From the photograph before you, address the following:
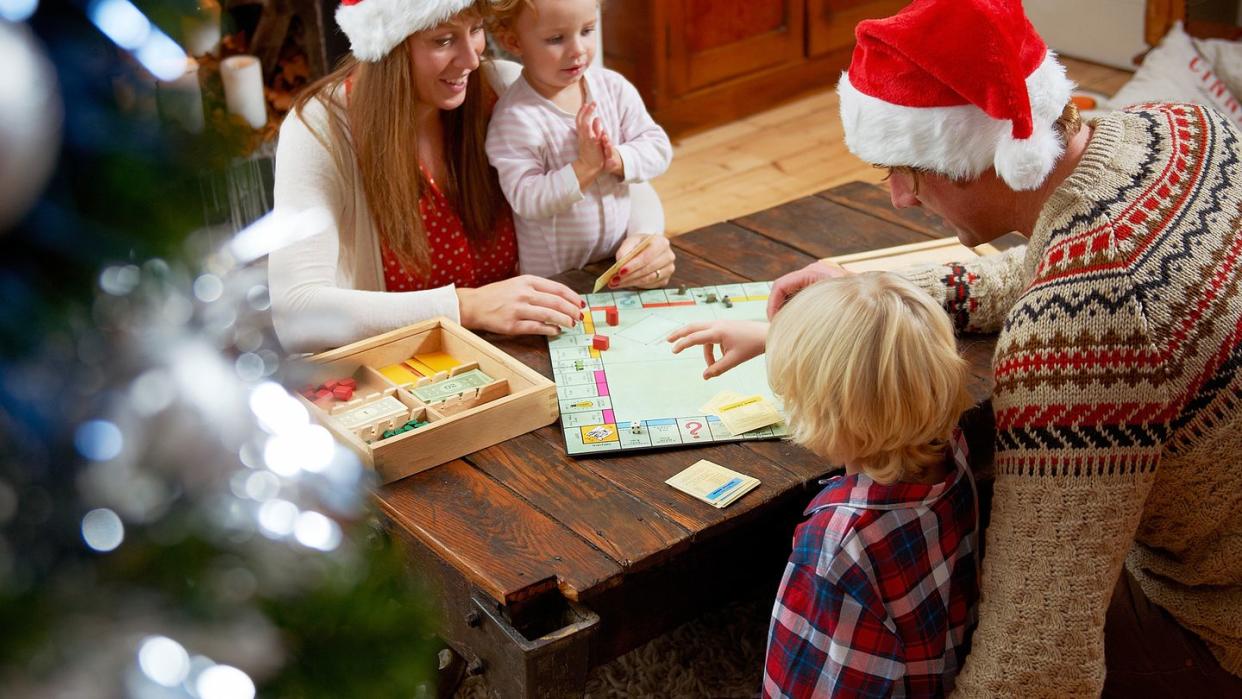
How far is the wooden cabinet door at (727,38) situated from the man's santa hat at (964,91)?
297cm

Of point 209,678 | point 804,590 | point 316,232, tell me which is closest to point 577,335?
point 316,232

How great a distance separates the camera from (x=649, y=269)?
1.92 meters

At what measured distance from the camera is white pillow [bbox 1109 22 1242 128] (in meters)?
3.81

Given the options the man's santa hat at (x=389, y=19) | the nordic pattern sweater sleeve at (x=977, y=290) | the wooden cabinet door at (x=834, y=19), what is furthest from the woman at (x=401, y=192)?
the wooden cabinet door at (x=834, y=19)

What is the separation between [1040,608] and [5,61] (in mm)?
1176

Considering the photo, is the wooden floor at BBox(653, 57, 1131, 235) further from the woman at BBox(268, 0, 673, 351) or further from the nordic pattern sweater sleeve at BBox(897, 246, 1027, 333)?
the nordic pattern sweater sleeve at BBox(897, 246, 1027, 333)

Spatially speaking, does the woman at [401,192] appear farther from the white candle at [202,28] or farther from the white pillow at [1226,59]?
the white pillow at [1226,59]

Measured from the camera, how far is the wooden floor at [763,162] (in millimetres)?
3885

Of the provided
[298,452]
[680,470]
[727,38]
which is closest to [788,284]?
[680,470]

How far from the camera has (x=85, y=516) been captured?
464 mm

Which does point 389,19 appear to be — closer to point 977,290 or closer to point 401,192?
point 401,192

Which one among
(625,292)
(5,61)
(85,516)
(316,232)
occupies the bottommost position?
(625,292)

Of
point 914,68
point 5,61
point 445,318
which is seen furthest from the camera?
point 445,318

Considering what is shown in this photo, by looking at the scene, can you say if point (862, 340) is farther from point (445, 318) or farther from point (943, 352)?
point (445, 318)
